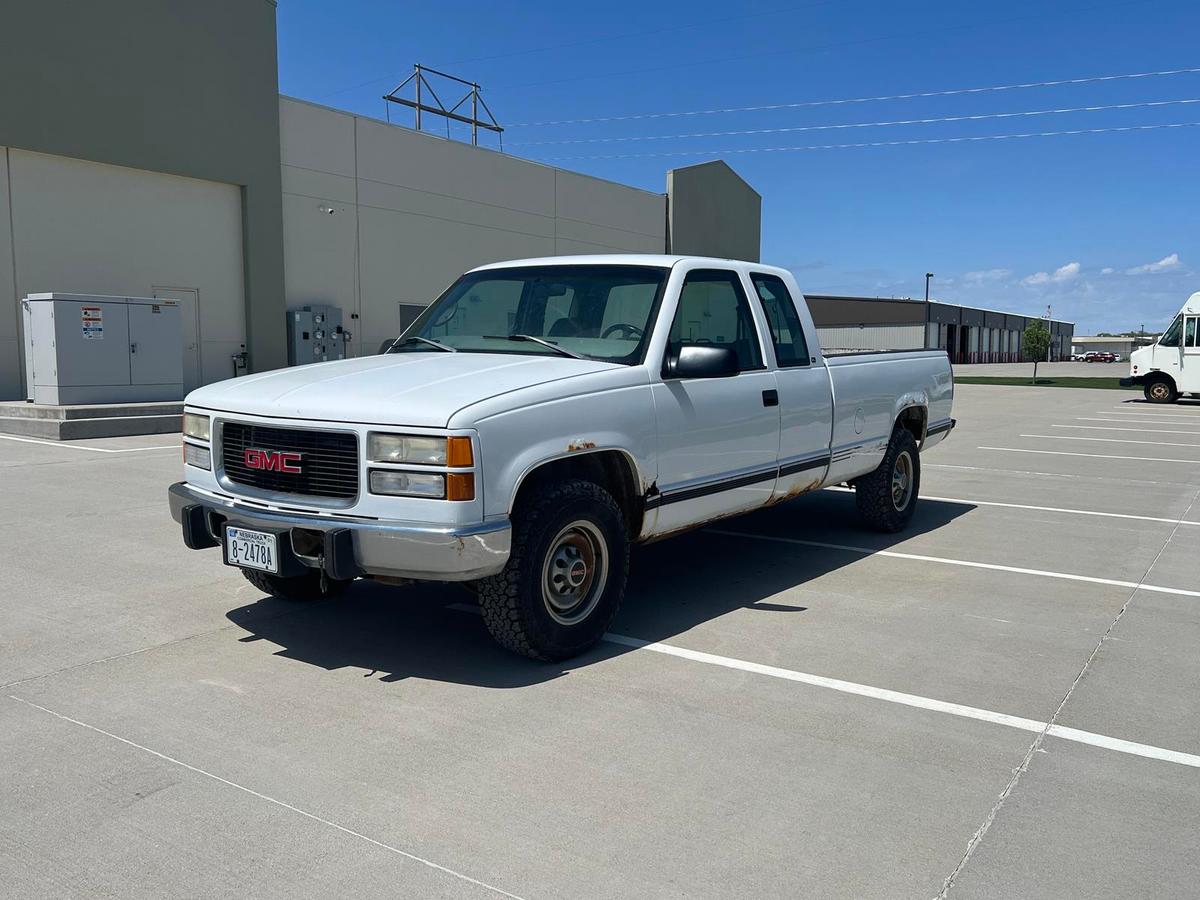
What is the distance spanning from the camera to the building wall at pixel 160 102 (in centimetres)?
1897

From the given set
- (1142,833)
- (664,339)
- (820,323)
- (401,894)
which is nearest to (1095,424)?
(664,339)

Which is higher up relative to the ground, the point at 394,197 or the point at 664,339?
the point at 394,197

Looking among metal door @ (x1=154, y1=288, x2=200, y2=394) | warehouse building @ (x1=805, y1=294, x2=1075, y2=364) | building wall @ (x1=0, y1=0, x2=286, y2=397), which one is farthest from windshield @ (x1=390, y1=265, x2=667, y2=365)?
warehouse building @ (x1=805, y1=294, x2=1075, y2=364)

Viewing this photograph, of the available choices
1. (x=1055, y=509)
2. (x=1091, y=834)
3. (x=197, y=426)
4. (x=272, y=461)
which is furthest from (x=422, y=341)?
(x=1055, y=509)

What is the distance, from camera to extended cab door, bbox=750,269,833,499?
6.38m

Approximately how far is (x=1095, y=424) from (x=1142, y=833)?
18797mm

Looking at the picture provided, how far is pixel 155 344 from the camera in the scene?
17.3 meters

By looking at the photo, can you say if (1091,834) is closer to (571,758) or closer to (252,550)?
(571,758)

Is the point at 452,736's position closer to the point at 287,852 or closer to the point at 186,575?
the point at 287,852

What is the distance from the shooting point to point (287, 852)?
307cm

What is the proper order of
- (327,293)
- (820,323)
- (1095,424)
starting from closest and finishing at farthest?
(1095,424) < (327,293) < (820,323)

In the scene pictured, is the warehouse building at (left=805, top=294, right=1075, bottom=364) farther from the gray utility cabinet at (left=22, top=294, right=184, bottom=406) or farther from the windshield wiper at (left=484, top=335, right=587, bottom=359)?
the windshield wiper at (left=484, top=335, right=587, bottom=359)

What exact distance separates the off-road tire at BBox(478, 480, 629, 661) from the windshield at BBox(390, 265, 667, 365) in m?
0.89

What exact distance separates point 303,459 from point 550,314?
1859mm
